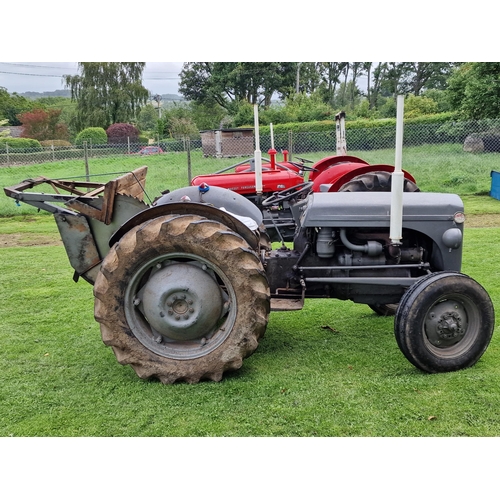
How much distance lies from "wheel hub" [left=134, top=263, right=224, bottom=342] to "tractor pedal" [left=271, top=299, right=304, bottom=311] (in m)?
0.51

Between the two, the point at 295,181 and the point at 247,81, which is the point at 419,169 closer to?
the point at 295,181

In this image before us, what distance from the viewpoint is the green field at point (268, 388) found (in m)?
3.00

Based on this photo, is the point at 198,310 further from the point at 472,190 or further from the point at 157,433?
the point at 472,190

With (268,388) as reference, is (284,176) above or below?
above

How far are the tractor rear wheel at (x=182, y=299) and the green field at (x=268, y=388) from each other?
18 cm

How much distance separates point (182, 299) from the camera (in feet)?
11.9

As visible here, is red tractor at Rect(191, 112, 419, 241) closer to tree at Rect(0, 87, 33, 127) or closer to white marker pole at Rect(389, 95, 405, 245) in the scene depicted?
white marker pole at Rect(389, 95, 405, 245)

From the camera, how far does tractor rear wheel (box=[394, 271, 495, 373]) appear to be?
3.47 m

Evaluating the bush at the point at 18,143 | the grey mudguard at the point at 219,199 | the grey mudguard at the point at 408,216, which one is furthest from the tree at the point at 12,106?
the grey mudguard at the point at 408,216

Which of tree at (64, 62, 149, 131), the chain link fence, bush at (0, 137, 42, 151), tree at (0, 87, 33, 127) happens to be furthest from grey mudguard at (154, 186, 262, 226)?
tree at (64, 62, 149, 131)

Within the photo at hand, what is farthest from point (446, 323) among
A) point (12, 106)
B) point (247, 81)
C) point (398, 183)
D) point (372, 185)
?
point (12, 106)

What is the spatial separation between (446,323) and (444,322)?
0.05 ft

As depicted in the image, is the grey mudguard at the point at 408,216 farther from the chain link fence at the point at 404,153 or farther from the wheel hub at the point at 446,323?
the chain link fence at the point at 404,153

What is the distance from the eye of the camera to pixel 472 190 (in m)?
13.6
